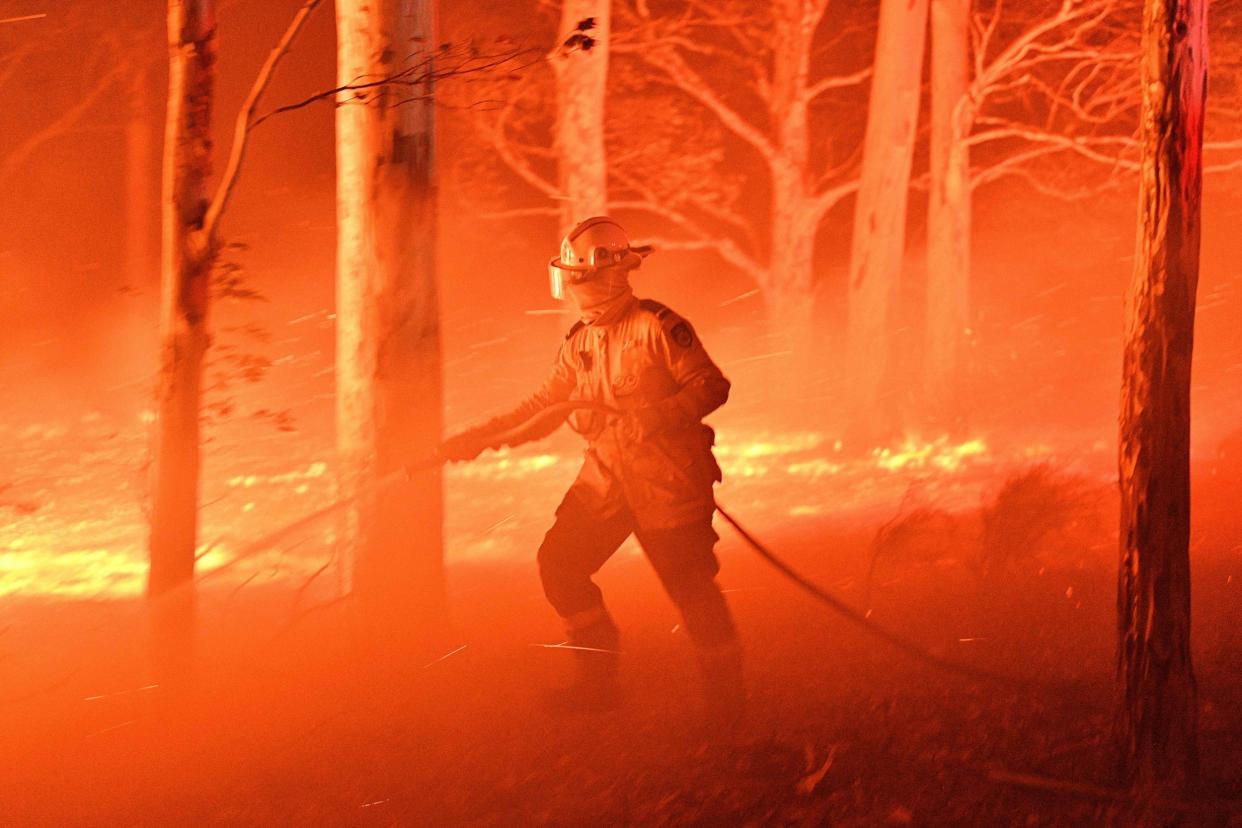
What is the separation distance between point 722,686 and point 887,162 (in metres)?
10.2

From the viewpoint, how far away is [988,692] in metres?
6.07

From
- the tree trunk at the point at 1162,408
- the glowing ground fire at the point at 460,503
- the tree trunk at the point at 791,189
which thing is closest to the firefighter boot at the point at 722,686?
the tree trunk at the point at 1162,408

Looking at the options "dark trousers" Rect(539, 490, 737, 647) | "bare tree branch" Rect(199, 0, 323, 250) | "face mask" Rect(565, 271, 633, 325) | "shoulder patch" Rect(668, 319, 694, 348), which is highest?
"bare tree branch" Rect(199, 0, 323, 250)

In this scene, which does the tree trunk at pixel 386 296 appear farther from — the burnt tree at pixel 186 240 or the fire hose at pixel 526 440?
the burnt tree at pixel 186 240

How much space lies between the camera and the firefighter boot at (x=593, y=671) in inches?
229

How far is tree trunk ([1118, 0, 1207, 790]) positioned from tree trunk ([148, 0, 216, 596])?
146 inches

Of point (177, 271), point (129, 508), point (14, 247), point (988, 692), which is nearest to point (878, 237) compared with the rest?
point (129, 508)

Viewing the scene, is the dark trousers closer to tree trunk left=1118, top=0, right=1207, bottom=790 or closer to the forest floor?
the forest floor

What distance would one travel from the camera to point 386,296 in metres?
6.16

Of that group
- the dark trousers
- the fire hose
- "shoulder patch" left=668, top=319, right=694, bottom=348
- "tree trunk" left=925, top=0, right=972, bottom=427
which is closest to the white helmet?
"shoulder patch" left=668, top=319, right=694, bottom=348

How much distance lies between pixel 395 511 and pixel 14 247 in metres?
23.4

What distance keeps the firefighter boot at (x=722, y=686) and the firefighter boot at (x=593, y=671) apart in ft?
1.57

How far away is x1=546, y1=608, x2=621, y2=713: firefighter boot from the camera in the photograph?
5.82 meters

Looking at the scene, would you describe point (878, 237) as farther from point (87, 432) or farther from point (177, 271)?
point (87, 432)
